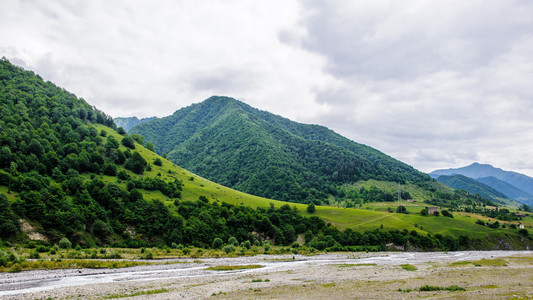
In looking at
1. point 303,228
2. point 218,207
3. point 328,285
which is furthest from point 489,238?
point 328,285

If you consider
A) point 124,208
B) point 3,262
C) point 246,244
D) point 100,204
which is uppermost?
point 100,204

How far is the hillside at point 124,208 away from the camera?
8044 centimetres

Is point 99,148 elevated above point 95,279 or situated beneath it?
elevated above

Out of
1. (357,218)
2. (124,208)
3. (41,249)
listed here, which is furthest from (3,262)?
(357,218)

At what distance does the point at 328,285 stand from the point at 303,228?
83564 millimetres

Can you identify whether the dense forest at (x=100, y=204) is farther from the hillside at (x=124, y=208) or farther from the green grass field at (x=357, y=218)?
the green grass field at (x=357, y=218)

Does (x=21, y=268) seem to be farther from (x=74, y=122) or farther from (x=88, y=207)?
(x=74, y=122)

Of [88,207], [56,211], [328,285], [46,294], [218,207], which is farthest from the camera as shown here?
[218,207]

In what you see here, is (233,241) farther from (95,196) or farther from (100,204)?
(95,196)

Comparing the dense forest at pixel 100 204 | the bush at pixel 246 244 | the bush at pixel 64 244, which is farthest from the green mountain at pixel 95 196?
the bush at pixel 246 244

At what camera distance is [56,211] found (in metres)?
78.8

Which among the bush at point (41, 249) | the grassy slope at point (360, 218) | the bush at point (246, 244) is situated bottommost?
the bush at point (246, 244)

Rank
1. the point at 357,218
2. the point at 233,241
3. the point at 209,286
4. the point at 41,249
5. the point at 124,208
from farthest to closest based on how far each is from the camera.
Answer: the point at 357,218 < the point at 233,241 < the point at 124,208 < the point at 41,249 < the point at 209,286

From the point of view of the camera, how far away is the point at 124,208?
9600 cm
